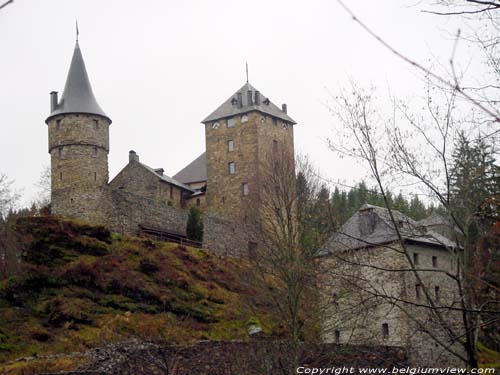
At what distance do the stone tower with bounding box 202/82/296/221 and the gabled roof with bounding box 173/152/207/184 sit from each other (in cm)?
362

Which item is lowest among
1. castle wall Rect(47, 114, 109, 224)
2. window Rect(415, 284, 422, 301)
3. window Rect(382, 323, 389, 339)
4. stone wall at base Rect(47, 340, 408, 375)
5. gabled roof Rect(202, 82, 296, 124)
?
stone wall at base Rect(47, 340, 408, 375)

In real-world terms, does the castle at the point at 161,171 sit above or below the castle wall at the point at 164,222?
above

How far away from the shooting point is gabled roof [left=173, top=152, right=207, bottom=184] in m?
55.7

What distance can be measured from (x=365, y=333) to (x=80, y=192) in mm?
15757

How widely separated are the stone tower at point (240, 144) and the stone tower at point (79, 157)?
1187 cm

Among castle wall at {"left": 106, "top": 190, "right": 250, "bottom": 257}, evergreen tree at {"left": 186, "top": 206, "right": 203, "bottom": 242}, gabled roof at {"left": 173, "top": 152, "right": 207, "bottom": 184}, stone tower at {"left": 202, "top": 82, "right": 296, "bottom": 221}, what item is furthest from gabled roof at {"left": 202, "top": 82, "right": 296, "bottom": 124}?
evergreen tree at {"left": 186, "top": 206, "right": 203, "bottom": 242}

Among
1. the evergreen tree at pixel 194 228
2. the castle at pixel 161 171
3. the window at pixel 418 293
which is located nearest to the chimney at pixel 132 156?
the castle at pixel 161 171

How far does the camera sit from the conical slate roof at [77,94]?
38.9m

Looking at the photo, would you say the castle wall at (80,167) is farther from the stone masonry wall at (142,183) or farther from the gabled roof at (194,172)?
the gabled roof at (194,172)

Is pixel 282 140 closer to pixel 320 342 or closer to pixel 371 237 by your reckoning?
pixel 371 237

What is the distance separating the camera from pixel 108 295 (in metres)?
30.6

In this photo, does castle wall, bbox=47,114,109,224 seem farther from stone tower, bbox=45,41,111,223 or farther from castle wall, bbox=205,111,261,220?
castle wall, bbox=205,111,261,220

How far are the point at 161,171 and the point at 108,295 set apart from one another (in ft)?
69.9

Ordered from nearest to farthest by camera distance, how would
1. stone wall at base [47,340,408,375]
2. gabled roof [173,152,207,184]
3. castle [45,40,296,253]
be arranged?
stone wall at base [47,340,408,375] < castle [45,40,296,253] < gabled roof [173,152,207,184]
